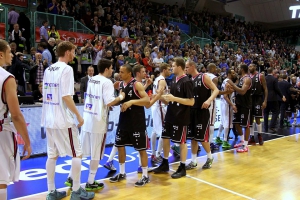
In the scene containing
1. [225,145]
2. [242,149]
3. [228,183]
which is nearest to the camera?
[228,183]

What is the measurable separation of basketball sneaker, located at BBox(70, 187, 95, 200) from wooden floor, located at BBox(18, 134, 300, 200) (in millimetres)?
115

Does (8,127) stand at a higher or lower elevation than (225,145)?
higher

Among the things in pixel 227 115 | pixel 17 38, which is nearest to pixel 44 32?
pixel 17 38

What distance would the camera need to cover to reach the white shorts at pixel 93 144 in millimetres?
4324

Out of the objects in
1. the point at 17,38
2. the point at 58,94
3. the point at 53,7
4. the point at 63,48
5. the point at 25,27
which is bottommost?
the point at 58,94

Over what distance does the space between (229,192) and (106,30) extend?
10.3 meters

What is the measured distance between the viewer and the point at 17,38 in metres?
9.55

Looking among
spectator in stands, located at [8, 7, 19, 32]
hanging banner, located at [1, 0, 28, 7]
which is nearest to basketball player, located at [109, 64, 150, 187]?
spectator in stands, located at [8, 7, 19, 32]

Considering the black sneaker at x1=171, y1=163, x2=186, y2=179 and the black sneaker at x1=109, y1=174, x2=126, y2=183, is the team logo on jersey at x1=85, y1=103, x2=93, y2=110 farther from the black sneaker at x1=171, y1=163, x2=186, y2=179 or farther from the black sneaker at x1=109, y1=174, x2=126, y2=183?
the black sneaker at x1=171, y1=163, x2=186, y2=179

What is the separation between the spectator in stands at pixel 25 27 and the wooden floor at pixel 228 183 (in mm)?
6953

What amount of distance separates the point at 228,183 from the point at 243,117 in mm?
2784

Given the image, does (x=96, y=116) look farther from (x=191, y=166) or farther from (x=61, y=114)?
(x=191, y=166)

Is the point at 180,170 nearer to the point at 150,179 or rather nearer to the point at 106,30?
the point at 150,179

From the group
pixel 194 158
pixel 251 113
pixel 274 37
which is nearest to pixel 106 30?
pixel 251 113
